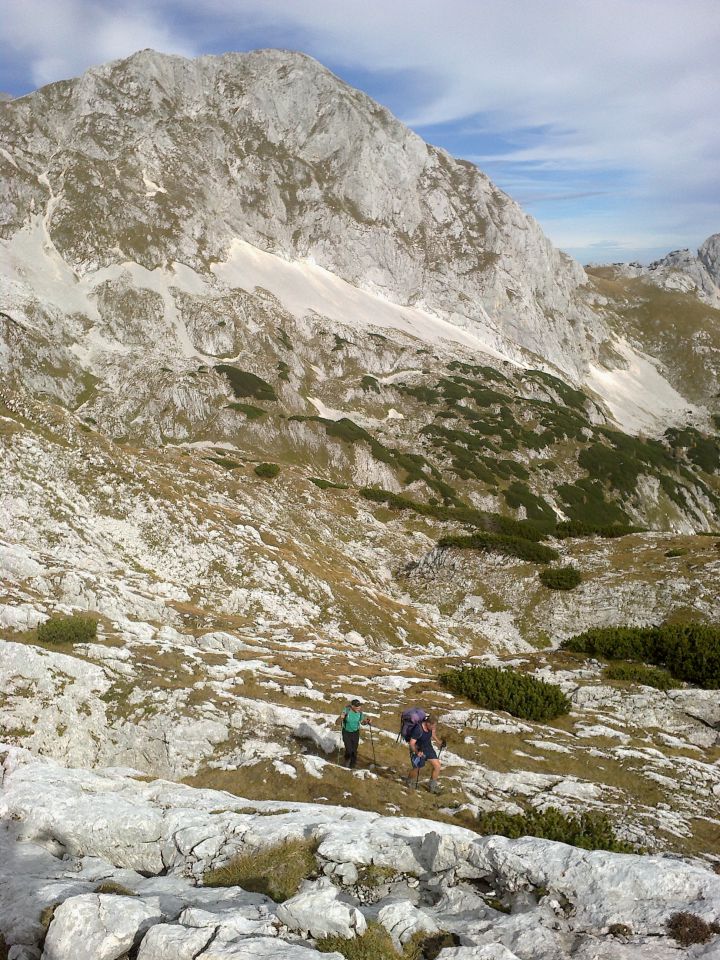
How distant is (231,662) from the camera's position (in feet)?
73.4

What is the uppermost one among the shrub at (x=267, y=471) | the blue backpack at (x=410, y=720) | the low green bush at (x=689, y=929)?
the shrub at (x=267, y=471)

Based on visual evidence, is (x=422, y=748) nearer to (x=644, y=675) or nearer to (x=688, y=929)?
(x=688, y=929)

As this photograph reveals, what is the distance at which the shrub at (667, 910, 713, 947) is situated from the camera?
7.73 metres

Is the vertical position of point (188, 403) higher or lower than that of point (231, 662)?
higher

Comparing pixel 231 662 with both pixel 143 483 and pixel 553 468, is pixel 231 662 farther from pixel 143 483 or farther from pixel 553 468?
pixel 553 468

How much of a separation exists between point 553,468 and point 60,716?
115932 millimetres

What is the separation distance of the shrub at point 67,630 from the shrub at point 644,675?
21333mm

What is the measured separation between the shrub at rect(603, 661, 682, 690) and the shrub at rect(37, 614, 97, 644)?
21.3 metres

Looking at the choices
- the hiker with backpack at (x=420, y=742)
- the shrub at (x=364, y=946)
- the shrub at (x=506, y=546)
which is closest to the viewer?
the shrub at (x=364, y=946)

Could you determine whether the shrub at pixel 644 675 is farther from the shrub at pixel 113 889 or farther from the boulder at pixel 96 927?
the boulder at pixel 96 927

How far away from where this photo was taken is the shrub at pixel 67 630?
19484 mm

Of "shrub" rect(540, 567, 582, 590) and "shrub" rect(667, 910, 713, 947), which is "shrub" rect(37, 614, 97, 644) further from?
"shrub" rect(540, 567, 582, 590)

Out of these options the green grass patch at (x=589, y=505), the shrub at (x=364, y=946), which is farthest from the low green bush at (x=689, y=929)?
the green grass patch at (x=589, y=505)

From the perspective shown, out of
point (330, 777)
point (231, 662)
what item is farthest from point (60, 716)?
point (330, 777)
